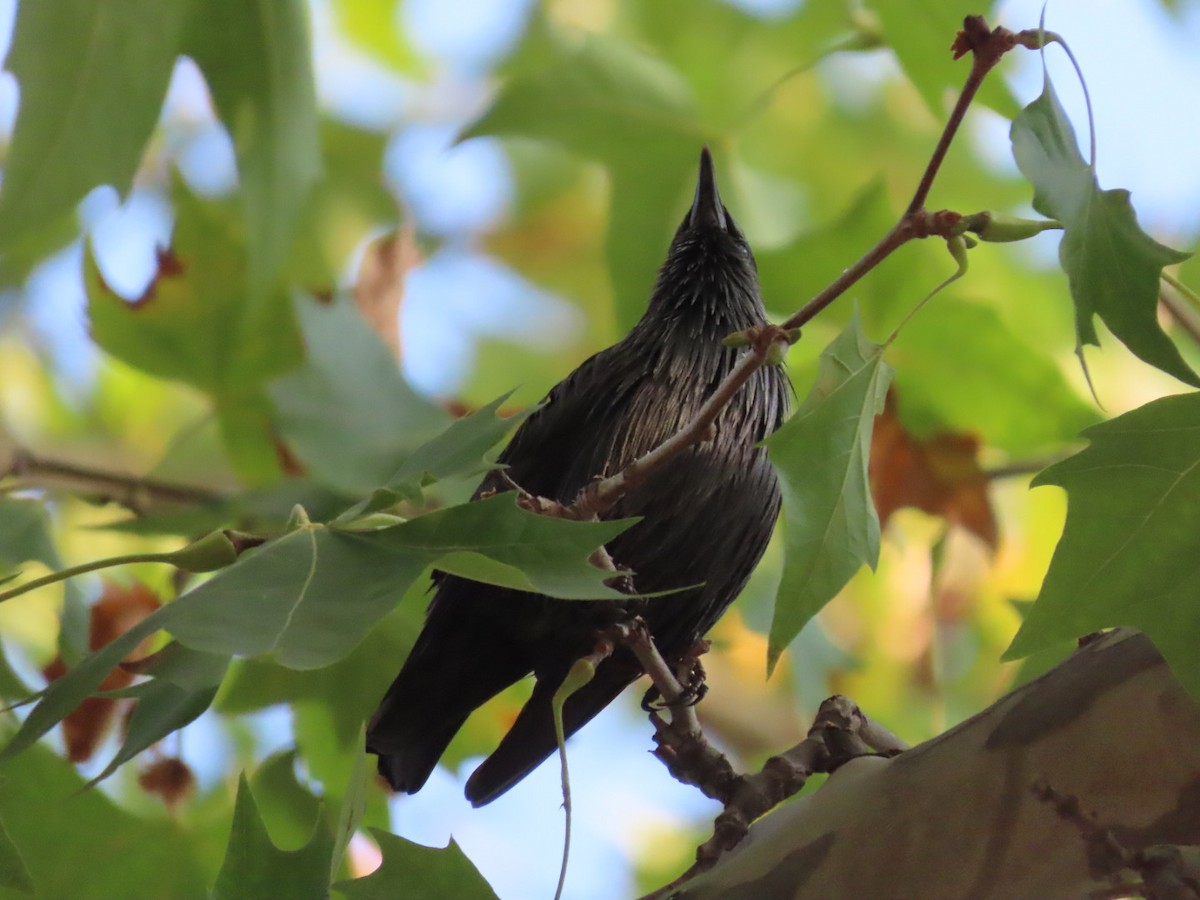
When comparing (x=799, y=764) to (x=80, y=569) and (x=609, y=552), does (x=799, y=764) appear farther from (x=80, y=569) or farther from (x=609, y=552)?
(x=80, y=569)

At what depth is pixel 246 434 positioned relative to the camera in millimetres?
2693

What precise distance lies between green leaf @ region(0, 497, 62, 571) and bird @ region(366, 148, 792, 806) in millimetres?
521

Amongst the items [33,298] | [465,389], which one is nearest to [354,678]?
[465,389]

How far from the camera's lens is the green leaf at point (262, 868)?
1414 millimetres

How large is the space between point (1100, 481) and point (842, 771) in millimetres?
412

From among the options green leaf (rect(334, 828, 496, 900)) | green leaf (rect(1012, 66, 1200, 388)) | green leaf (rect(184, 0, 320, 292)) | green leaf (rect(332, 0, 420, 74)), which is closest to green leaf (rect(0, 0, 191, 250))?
green leaf (rect(184, 0, 320, 292))

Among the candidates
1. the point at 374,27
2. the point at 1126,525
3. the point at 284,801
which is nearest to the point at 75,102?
the point at 284,801

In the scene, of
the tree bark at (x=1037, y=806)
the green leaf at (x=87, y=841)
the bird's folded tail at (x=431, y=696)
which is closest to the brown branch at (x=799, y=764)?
the tree bark at (x=1037, y=806)

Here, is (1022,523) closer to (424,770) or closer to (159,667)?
(424,770)

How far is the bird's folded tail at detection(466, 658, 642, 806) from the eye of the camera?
1979mm

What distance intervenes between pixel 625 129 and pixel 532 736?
1128mm

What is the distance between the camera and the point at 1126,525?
1239mm

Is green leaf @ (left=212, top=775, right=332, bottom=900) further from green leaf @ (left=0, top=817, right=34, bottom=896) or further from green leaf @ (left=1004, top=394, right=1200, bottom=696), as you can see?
green leaf @ (left=1004, top=394, right=1200, bottom=696)

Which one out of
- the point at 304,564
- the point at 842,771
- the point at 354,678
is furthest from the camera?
the point at 354,678
